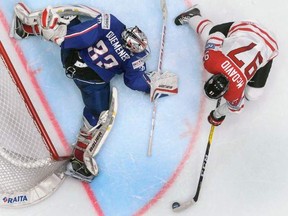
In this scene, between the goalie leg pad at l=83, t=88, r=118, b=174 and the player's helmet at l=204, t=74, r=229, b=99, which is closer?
the player's helmet at l=204, t=74, r=229, b=99

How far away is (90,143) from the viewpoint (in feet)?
7.99

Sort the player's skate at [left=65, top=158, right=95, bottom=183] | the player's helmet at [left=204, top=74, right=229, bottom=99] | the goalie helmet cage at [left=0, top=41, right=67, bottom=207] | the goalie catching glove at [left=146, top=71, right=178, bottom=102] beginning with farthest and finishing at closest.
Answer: the player's skate at [left=65, top=158, right=95, bottom=183] < the goalie catching glove at [left=146, top=71, right=178, bottom=102] < the goalie helmet cage at [left=0, top=41, right=67, bottom=207] < the player's helmet at [left=204, top=74, right=229, bottom=99]

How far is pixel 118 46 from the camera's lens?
221cm

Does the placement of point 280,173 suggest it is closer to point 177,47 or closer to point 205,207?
point 205,207

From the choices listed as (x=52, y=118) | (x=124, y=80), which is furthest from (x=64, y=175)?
(x=124, y=80)

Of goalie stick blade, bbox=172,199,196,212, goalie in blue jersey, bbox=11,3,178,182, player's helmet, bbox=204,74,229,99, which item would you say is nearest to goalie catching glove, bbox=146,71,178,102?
goalie in blue jersey, bbox=11,3,178,182

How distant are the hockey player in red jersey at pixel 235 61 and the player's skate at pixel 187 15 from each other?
12 centimetres

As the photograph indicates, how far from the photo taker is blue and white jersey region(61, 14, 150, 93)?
216 cm

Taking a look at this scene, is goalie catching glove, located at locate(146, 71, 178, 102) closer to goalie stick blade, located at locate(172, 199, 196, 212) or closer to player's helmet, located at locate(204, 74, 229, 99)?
player's helmet, located at locate(204, 74, 229, 99)

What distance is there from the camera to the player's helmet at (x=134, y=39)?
214 centimetres

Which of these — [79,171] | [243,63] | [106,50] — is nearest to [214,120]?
[243,63]

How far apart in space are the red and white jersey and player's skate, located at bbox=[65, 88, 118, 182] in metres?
0.59

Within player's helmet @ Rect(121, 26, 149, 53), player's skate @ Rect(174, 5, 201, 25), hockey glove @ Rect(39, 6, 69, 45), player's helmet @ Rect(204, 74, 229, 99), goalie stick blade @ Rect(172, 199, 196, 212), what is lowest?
goalie stick blade @ Rect(172, 199, 196, 212)

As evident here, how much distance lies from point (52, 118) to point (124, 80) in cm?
45
